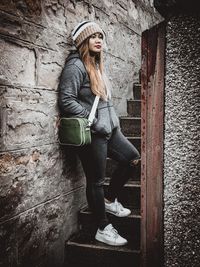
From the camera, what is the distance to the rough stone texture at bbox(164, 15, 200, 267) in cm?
145

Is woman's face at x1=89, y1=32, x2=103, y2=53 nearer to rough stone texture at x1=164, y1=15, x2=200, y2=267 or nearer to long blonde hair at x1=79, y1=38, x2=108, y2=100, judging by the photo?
long blonde hair at x1=79, y1=38, x2=108, y2=100

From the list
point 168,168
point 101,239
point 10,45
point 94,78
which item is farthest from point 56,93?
point 168,168

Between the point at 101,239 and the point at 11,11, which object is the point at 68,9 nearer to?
the point at 11,11

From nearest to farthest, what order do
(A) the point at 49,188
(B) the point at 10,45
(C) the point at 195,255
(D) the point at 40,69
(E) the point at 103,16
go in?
1. (C) the point at 195,255
2. (B) the point at 10,45
3. (D) the point at 40,69
4. (A) the point at 49,188
5. (E) the point at 103,16

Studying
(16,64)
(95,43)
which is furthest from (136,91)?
(16,64)

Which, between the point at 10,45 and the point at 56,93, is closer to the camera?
the point at 10,45

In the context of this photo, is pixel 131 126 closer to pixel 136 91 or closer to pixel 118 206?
pixel 136 91

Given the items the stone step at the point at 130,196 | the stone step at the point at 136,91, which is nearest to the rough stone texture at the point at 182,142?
the stone step at the point at 130,196

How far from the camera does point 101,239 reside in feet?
10.3

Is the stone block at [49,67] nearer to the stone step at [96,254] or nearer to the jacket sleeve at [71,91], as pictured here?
the jacket sleeve at [71,91]

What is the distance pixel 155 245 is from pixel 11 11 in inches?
73.8

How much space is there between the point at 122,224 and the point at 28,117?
1526 millimetres

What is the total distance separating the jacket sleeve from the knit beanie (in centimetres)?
28

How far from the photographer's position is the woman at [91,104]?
116 inches
